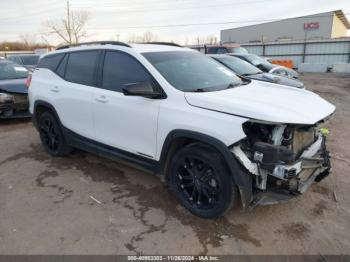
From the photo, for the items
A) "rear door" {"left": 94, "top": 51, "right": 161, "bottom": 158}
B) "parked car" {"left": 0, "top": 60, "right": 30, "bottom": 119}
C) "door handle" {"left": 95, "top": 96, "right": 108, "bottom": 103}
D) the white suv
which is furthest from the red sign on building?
"door handle" {"left": 95, "top": 96, "right": 108, "bottom": 103}

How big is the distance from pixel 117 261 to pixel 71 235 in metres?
0.67

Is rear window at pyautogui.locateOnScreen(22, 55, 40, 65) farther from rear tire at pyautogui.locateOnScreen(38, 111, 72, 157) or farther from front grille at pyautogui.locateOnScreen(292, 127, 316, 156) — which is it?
front grille at pyautogui.locateOnScreen(292, 127, 316, 156)

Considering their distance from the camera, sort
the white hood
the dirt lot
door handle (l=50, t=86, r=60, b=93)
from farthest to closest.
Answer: door handle (l=50, t=86, r=60, b=93) → the dirt lot → the white hood

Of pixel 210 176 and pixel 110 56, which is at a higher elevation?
pixel 110 56

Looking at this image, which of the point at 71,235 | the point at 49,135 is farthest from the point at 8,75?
the point at 71,235

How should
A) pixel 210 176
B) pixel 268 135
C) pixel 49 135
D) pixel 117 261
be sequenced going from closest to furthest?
1. pixel 117 261
2. pixel 268 135
3. pixel 210 176
4. pixel 49 135

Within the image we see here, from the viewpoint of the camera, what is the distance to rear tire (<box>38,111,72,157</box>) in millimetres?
5086

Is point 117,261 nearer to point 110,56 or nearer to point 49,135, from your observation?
point 110,56

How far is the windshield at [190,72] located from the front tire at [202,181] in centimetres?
76

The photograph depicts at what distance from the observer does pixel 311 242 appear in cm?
300

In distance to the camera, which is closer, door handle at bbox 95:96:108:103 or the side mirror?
the side mirror

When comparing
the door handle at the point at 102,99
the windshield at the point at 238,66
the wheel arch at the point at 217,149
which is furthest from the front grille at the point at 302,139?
the windshield at the point at 238,66

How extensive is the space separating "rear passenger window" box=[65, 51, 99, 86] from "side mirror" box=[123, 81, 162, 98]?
3.67ft

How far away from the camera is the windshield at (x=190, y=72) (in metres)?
3.56
